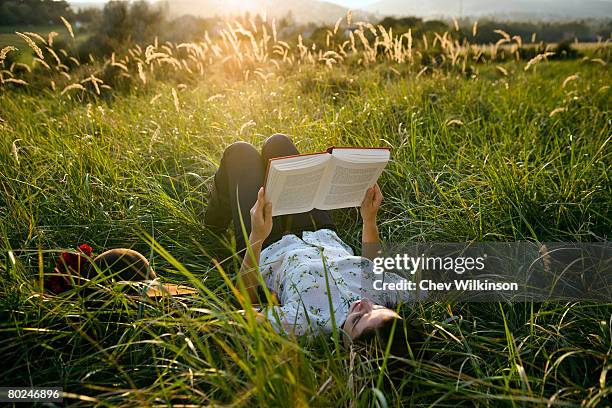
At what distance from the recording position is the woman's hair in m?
1.74

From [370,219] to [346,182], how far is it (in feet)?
1.01

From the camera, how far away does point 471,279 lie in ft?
8.21

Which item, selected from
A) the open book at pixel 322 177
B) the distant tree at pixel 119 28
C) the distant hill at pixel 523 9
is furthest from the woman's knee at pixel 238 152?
the distant hill at pixel 523 9

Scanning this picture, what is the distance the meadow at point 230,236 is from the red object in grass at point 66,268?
0.11 meters

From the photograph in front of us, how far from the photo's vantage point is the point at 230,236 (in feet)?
10.1

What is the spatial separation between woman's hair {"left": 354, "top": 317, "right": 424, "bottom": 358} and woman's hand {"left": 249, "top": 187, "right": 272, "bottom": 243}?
2.11 feet

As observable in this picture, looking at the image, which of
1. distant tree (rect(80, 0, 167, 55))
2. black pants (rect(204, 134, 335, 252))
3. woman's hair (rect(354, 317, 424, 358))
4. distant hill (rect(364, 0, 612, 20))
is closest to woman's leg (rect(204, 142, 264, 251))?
black pants (rect(204, 134, 335, 252))

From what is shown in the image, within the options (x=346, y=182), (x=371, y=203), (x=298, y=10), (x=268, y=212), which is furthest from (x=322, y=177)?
(x=298, y=10)

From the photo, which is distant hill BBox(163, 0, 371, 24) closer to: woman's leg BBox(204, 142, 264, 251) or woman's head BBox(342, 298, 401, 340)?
woman's leg BBox(204, 142, 264, 251)

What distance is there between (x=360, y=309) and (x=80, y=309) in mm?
1002

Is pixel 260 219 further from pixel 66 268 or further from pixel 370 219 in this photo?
pixel 66 268

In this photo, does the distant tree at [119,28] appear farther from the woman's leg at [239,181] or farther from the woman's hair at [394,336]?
the woman's hair at [394,336]

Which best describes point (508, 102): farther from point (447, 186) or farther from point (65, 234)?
point (65, 234)

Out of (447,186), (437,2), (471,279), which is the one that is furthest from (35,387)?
(437,2)
